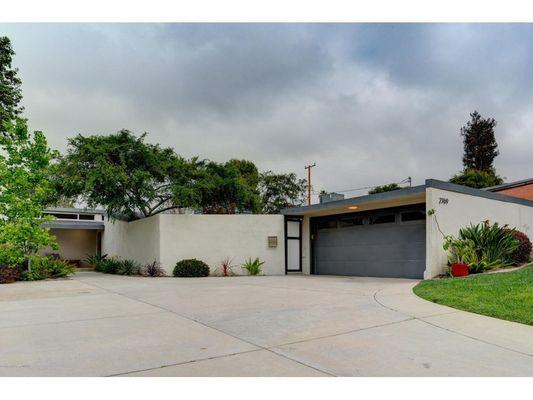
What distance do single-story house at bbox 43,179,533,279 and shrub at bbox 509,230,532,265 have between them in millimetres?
927

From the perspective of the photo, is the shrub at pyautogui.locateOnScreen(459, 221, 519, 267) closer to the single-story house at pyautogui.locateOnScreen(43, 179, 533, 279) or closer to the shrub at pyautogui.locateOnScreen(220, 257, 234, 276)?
the single-story house at pyautogui.locateOnScreen(43, 179, 533, 279)

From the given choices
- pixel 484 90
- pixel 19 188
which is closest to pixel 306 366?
pixel 484 90

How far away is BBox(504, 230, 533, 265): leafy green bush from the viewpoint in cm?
1121

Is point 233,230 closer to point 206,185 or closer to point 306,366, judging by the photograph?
point 206,185

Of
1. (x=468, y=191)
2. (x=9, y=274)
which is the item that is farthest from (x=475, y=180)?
(x=9, y=274)

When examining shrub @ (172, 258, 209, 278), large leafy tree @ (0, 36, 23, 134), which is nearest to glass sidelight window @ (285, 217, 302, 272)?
shrub @ (172, 258, 209, 278)

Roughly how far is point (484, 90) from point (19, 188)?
14442 mm

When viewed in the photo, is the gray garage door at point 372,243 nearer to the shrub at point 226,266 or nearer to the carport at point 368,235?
the carport at point 368,235

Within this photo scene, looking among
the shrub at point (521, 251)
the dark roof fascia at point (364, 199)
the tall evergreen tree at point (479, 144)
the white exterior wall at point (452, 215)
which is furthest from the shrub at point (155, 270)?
the tall evergreen tree at point (479, 144)

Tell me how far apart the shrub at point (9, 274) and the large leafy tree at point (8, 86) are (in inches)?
417

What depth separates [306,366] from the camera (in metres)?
3.53

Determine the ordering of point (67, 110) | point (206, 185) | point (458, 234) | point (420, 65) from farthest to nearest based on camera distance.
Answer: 1. point (206, 185)
2. point (67, 110)
3. point (458, 234)
4. point (420, 65)

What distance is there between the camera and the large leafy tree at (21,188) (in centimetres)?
1270

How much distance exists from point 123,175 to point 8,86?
38.6ft
